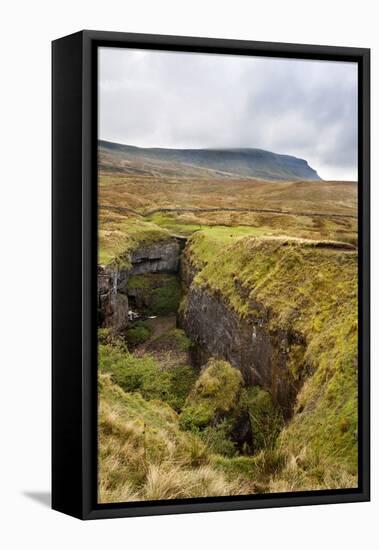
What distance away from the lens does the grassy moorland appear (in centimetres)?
1184

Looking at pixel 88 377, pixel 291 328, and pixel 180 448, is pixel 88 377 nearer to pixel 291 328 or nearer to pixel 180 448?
pixel 180 448

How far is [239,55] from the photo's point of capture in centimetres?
1237

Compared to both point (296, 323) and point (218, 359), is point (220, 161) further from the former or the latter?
point (218, 359)

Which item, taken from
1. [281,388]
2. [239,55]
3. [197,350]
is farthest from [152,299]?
[239,55]

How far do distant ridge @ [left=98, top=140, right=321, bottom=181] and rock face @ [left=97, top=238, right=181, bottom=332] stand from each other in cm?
64

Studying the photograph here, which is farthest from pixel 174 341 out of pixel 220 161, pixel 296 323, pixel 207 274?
pixel 220 161

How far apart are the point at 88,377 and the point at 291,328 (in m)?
1.89

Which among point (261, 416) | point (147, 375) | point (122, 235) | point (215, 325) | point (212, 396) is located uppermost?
point (122, 235)

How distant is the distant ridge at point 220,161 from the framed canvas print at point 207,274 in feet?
0.04

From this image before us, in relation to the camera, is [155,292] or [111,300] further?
[155,292]

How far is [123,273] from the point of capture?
1195cm

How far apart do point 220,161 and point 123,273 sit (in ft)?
4.18

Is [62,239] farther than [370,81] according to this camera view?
No

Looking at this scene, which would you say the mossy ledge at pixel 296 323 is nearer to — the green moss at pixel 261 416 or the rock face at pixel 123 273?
the green moss at pixel 261 416
